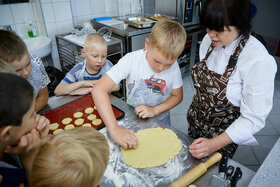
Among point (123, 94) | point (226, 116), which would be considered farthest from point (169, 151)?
point (123, 94)

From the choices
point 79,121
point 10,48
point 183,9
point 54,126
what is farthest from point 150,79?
point 183,9

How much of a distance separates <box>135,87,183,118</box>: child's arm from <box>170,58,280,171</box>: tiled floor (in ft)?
3.63

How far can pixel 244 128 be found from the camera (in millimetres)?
864

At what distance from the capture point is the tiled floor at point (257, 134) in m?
1.84

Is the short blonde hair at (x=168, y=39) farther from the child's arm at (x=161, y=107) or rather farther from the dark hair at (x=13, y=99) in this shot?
the dark hair at (x=13, y=99)

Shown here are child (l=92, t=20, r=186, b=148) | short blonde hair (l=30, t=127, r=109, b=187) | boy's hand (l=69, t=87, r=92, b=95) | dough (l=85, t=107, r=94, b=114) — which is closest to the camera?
short blonde hair (l=30, t=127, r=109, b=187)

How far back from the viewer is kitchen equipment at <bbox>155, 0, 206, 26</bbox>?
2.57 metres

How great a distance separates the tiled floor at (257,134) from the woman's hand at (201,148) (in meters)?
1.23

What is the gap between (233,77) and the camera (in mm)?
940

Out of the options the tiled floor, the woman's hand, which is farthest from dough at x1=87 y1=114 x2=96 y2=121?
the tiled floor

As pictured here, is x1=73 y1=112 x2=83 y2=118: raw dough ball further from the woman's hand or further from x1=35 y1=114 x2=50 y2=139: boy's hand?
the woman's hand

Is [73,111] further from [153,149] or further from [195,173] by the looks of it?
[195,173]

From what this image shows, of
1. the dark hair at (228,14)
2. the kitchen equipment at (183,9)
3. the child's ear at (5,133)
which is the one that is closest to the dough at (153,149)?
the child's ear at (5,133)

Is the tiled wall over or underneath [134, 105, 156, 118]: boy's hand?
over
